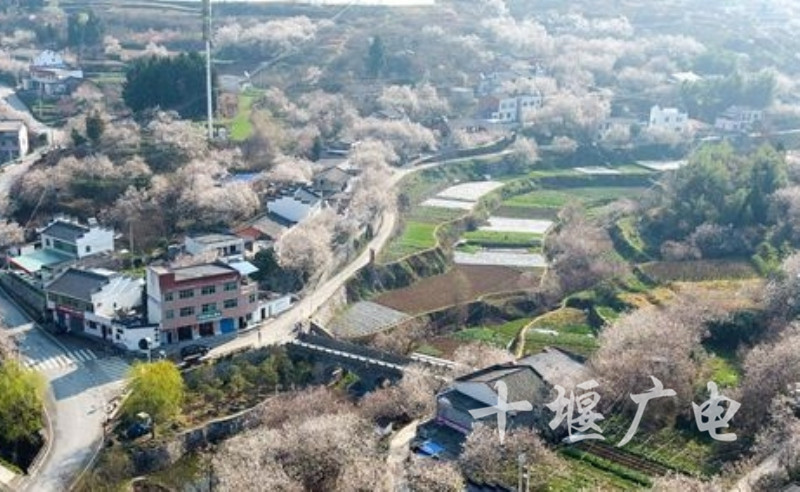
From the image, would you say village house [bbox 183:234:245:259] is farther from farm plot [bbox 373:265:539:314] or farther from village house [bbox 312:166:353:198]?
village house [bbox 312:166:353:198]

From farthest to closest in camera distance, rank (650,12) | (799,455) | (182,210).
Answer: (650,12)
(182,210)
(799,455)

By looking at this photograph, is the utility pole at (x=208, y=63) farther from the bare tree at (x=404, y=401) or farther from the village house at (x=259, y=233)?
the bare tree at (x=404, y=401)

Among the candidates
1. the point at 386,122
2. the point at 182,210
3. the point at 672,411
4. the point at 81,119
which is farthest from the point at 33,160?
the point at 672,411

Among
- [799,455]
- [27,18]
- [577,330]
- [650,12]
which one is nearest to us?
[799,455]

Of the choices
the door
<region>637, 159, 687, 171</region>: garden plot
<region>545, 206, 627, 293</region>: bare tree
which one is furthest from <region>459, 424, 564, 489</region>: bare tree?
<region>637, 159, 687, 171</region>: garden plot

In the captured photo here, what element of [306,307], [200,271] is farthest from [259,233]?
[200,271]

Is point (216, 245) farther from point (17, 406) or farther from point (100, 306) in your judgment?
point (17, 406)

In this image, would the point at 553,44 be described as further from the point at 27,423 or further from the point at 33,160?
the point at 27,423

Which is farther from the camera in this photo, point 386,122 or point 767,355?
point 386,122
